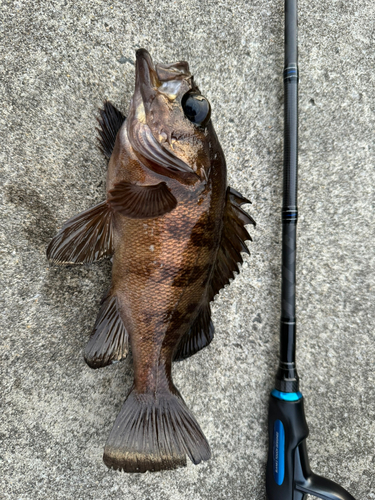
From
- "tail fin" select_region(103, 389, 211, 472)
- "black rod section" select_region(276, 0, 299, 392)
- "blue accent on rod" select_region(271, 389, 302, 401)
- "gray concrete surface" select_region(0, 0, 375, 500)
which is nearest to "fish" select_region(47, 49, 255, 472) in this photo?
"tail fin" select_region(103, 389, 211, 472)

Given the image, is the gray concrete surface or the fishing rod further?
the fishing rod

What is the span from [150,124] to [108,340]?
29.4 inches

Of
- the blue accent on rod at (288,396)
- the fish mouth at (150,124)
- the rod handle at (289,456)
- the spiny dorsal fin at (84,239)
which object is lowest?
the rod handle at (289,456)

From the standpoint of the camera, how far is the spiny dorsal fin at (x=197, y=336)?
49.4 inches

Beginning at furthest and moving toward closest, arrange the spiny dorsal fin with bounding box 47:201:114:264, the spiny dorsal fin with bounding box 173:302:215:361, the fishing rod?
the fishing rod → the spiny dorsal fin with bounding box 173:302:215:361 → the spiny dorsal fin with bounding box 47:201:114:264

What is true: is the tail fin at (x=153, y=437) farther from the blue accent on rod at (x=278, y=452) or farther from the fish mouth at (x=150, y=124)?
the fish mouth at (x=150, y=124)

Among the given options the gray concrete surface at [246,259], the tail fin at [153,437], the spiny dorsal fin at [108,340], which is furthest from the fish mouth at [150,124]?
the tail fin at [153,437]

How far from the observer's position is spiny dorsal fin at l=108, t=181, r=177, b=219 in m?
1.03

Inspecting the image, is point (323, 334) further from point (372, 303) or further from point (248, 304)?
point (248, 304)

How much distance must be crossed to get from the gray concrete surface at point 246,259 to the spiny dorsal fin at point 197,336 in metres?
0.20

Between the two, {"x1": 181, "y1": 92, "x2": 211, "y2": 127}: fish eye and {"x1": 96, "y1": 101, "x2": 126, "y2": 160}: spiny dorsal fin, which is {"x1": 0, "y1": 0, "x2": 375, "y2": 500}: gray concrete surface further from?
{"x1": 181, "y1": 92, "x2": 211, "y2": 127}: fish eye

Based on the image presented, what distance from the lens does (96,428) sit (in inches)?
51.1

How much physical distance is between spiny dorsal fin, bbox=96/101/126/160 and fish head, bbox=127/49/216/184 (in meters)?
0.13

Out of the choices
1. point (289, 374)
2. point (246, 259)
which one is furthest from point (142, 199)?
point (289, 374)
